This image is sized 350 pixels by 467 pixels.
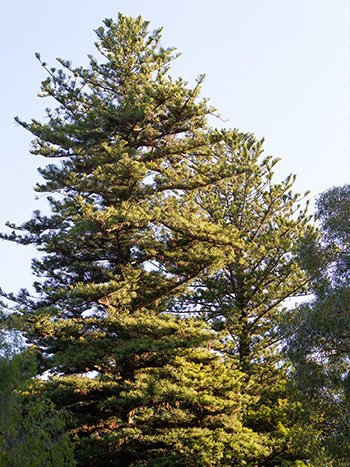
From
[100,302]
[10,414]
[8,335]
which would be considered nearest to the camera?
[10,414]

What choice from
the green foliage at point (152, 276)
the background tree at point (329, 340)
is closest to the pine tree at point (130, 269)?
the green foliage at point (152, 276)

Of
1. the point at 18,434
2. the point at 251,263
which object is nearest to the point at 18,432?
the point at 18,434

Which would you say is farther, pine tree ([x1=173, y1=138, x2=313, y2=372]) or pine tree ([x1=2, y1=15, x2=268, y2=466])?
pine tree ([x1=173, y1=138, x2=313, y2=372])

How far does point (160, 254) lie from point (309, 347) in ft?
19.3

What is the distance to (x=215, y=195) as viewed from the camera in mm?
18984

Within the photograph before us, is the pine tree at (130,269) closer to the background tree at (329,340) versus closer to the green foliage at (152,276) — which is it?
the green foliage at (152,276)

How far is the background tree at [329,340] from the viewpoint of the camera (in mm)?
10242

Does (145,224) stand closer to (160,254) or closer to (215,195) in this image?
(160,254)

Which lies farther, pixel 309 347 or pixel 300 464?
pixel 300 464

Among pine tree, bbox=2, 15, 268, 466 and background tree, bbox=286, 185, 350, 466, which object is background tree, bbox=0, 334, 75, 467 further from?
background tree, bbox=286, 185, 350, 466

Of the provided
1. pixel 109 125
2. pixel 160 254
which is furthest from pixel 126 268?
pixel 109 125

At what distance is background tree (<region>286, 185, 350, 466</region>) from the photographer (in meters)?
10.2

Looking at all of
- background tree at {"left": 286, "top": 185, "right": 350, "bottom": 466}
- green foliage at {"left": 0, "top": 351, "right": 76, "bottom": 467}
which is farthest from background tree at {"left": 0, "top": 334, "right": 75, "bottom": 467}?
background tree at {"left": 286, "top": 185, "right": 350, "bottom": 466}

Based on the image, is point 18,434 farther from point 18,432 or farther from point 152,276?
point 152,276
